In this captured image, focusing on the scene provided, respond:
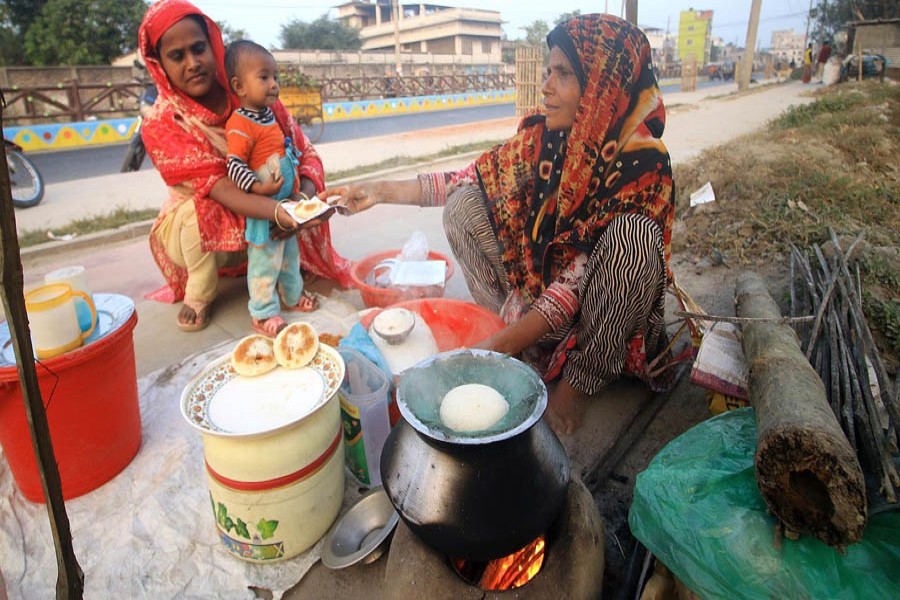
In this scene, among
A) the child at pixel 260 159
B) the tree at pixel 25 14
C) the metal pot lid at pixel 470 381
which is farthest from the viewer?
the tree at pixel 25 14

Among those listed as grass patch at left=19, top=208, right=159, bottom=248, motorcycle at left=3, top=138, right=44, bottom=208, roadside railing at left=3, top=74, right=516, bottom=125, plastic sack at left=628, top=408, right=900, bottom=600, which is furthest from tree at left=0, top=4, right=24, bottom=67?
plastic sack at left=628, top=408, right=900, bottom=600

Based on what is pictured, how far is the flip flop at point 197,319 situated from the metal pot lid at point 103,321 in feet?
3.51

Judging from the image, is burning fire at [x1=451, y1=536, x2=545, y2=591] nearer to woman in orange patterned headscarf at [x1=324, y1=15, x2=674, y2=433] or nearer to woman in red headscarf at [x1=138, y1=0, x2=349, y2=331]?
woman in orange patterned headscarf at [x1=324, y1=15, x2=674, y2=433]

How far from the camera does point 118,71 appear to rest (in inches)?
778

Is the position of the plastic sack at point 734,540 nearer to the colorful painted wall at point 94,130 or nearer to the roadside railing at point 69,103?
the colorful painted wall at point 94,130

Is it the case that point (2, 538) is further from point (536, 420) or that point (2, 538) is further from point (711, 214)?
point (711, 214)

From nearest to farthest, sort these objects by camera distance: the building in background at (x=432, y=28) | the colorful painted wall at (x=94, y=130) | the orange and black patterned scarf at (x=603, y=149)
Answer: the orange and black patterned scarf at (x=603, y=149) < the colorful painted wall at (x=94, y=130) < the building in background at (x=432, y=28)

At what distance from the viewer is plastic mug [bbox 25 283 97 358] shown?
1585mm

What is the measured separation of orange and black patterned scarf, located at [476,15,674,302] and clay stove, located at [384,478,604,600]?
3.51ft

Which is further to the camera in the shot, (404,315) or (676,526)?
(404,315)

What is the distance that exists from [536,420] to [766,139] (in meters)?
8.52

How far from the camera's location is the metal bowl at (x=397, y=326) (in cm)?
217

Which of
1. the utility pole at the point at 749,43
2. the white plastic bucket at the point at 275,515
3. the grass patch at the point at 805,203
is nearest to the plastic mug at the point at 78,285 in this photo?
the white plastic bucket at the point at 275,515

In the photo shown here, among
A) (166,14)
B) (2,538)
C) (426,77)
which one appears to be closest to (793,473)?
(2,538)
